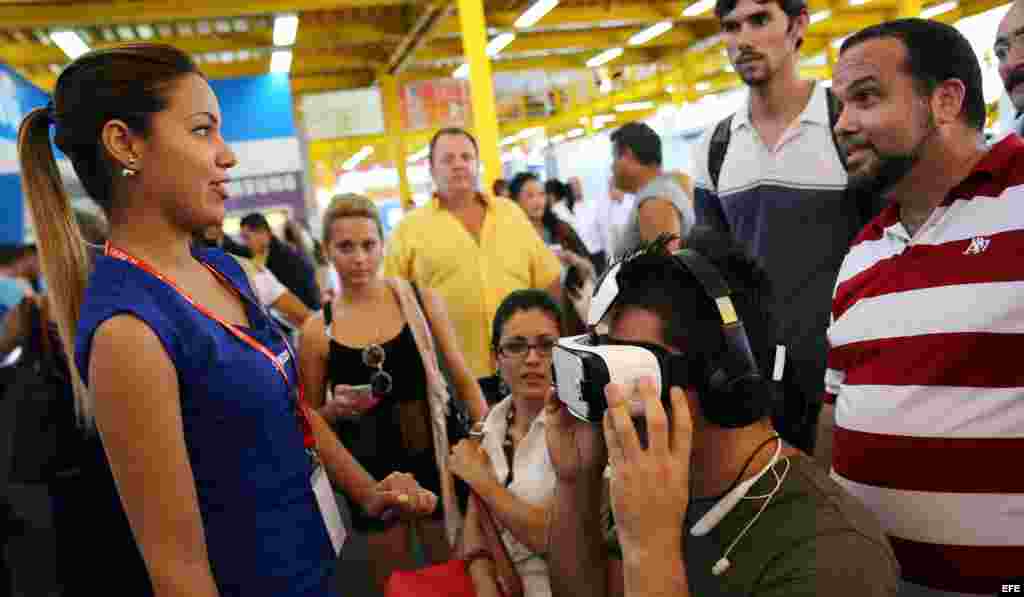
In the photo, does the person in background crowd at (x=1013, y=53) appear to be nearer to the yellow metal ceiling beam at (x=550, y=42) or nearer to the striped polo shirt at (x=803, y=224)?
the striped polo shirt at (x=803, y=224)

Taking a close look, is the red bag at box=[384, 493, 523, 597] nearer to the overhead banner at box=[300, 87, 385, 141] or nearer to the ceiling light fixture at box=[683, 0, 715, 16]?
the overhead banner at box=[300, 87, 385, 141]

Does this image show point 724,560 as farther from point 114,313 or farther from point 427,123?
point 427,123

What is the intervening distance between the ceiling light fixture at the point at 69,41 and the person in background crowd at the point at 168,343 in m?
11.6

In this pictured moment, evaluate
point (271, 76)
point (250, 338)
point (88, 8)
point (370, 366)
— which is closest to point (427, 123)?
point (271, 76)

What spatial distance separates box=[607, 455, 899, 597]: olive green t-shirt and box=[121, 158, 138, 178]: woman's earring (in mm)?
1164

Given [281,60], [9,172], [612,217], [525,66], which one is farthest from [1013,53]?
[525,66]

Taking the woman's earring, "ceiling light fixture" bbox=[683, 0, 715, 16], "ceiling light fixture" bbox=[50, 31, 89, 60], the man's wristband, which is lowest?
the man's wristband

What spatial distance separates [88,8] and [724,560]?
12.2 m

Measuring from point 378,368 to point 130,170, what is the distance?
1577 mm

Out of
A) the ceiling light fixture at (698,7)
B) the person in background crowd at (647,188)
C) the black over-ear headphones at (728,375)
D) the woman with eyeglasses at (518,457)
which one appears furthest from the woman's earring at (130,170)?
the ceiling light fixture at (698,7)

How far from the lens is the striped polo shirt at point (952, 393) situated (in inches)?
54.3

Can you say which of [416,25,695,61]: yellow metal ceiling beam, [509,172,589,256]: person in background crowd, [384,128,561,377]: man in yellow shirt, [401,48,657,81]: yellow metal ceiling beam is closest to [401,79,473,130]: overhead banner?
[416,25,695,61]: yellow metal ceiling beam

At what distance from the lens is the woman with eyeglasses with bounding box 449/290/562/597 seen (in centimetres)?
216

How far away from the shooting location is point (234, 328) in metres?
1.39
